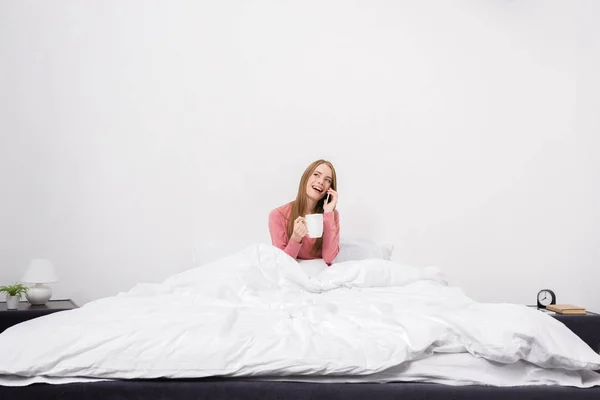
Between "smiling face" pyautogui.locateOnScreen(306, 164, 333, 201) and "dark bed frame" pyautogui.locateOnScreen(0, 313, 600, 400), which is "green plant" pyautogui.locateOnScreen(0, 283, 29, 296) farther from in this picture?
"dark bed frame" pyautogui.locateOnScreen(0, 313, 600, 400)

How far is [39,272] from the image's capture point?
355 centimetres

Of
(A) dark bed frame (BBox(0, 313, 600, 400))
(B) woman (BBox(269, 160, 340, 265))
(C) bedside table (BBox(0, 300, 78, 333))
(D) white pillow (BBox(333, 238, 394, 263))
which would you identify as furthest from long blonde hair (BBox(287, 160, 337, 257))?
(A) dark bed frame (BBox(0, 313, 600, 400))

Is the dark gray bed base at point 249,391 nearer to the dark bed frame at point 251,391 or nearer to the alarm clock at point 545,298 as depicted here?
the dark bed frame at point 251,391

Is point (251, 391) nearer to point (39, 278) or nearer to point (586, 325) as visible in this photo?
point (39, 278)

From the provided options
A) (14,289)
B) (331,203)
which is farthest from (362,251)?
(14,289)

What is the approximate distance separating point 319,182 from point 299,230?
42 cm

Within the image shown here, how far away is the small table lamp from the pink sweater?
123 centimetres

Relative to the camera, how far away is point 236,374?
182cm

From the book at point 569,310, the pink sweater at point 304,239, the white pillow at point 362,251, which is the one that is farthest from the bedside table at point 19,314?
the book at point 569,310

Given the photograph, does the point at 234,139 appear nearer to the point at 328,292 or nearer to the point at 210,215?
the point at 210,215

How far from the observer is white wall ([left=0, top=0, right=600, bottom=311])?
3.93 metres

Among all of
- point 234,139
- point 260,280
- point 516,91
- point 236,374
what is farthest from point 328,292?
point 516,91

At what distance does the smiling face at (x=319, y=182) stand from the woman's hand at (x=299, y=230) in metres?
0.31

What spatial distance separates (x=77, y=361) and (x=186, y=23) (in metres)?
2.73
